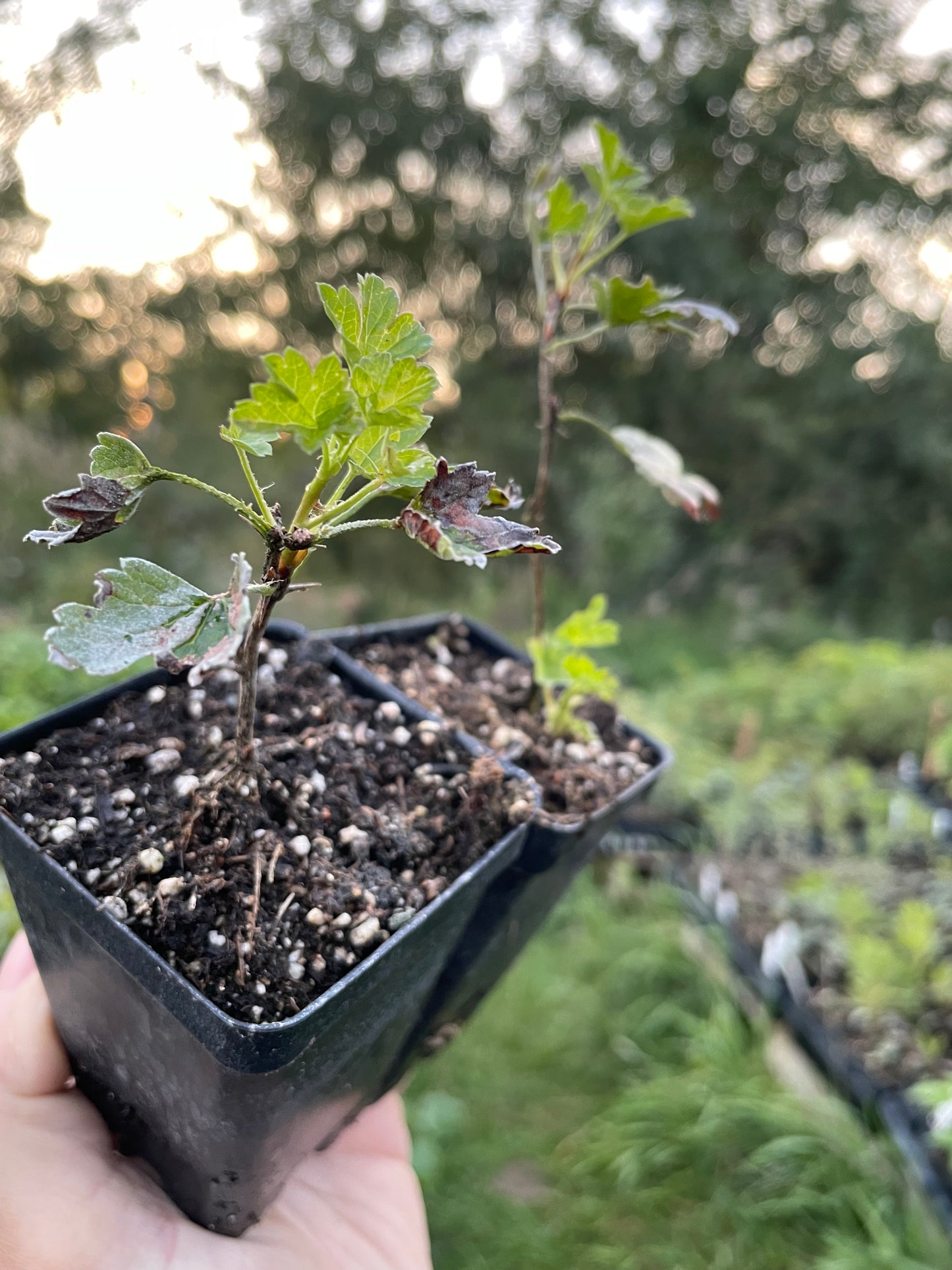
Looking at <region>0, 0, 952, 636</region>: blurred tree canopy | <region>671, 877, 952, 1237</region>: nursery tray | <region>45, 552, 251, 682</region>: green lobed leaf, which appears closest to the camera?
<region>45, 552, 251, 682</region>: green lobed leaf

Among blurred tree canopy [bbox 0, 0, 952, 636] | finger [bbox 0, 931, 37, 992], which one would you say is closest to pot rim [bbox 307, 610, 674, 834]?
finger [bbox 0, 931, 37, 992]

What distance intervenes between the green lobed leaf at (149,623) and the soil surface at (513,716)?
0.28 meters

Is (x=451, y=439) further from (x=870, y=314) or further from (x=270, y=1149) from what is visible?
(x=270, y=1149)

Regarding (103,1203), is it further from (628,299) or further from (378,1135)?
(628,299)

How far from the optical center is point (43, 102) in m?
1.61

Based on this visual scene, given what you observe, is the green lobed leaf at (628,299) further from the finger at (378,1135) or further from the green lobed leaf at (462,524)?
the finger at (378,1135)

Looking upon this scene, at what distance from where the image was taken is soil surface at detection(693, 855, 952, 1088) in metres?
1.26

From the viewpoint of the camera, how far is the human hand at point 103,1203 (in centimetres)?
48

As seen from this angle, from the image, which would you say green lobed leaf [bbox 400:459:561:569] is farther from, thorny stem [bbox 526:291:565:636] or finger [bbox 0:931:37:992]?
finger [bbox 0:931:37:992]

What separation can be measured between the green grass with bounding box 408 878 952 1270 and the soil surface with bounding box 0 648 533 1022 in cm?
90

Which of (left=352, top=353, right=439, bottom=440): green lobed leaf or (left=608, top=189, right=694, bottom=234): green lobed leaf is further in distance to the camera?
(left=608, top=189, right=694, bottom=234): green lobed leaf

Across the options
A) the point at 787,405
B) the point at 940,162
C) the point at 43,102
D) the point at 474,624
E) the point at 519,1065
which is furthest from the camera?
the point at 787,405

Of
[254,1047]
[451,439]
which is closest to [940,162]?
[451,439]

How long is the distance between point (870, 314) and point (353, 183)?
173 centimetres
